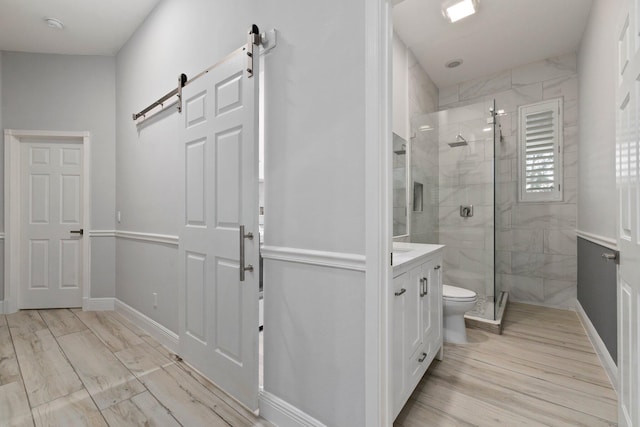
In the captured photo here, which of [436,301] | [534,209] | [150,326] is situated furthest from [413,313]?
[534,209]

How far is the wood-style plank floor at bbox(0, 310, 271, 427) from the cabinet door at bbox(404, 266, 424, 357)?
877 millimetres

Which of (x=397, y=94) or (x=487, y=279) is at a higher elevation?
(x=397, y=94)

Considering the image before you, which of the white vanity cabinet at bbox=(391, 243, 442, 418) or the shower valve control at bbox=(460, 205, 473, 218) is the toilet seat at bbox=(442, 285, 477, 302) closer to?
the white vanity cabinet at bbox=(391, 243, 442, 418)

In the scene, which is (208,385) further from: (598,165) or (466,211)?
(598,165)

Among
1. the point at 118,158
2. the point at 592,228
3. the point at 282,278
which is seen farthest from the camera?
the point at 118,158

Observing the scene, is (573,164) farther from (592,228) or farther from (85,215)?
(85,215)

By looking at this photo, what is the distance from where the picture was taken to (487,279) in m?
3.25

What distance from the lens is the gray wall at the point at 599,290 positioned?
2062 mm

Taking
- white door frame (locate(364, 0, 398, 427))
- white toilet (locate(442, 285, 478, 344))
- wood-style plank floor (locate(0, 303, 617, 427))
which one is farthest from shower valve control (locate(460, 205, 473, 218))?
white door frame (locate(364, 0, 398, 427))

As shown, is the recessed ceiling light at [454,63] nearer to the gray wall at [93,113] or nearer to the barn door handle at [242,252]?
the barn door handle at [242,252]

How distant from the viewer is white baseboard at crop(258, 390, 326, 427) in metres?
1.49

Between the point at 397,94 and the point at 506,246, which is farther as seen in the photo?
the point at 506,246

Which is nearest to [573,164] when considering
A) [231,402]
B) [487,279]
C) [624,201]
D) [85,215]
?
[487,279]

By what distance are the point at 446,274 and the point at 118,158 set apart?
13.2 feet
